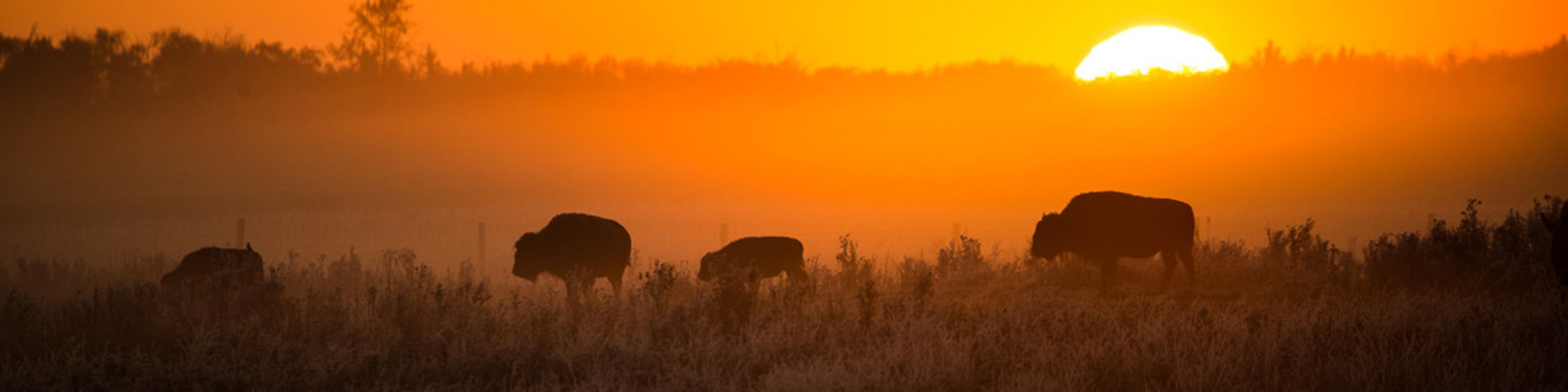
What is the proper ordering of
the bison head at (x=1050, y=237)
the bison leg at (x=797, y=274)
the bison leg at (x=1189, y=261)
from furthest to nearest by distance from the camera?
1. the bison leg at (x=797, y=274)
2. the bison head at (x=1050, y=237)
3. the bison leg at (x=1189, y=261)

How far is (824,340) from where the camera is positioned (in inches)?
425

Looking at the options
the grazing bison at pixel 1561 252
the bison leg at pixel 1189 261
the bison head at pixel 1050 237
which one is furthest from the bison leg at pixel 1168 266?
the grazing bison at pixel 1561 252

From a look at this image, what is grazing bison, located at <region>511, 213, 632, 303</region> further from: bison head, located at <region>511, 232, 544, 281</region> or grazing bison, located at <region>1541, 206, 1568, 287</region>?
grazing bison, located at <region>1541, 206, 1568, 287</region>

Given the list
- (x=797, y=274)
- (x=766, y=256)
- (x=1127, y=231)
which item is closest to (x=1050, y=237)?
(x=1127, y=231)

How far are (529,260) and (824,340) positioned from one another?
732cm

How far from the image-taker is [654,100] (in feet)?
187

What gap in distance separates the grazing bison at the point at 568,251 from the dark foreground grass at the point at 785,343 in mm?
3516

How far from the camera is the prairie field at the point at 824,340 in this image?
9164 millimetres

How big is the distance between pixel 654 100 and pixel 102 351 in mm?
46306

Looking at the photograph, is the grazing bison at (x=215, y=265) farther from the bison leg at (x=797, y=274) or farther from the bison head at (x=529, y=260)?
the bison leg at (x=797, y=274)

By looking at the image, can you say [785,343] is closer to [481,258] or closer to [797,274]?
[797,274]

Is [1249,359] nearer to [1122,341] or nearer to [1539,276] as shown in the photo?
[1122,341]

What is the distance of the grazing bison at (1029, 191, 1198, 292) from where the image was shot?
50.0 feet

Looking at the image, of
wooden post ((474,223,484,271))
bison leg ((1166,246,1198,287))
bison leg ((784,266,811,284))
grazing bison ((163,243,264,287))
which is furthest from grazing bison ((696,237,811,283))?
wooden post ((474,223,484,271))
